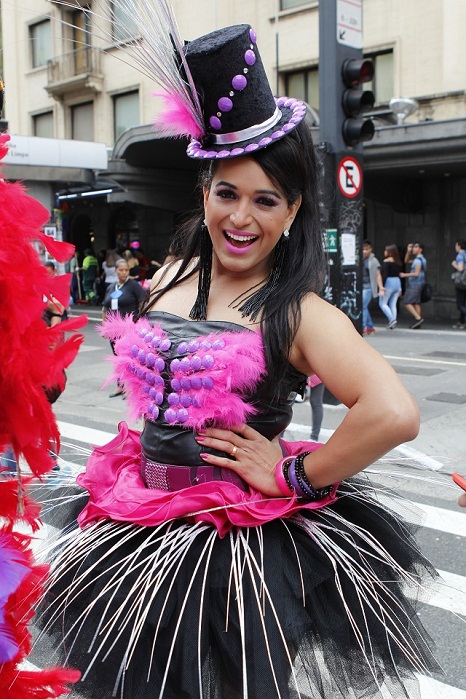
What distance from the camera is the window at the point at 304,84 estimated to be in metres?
20.4

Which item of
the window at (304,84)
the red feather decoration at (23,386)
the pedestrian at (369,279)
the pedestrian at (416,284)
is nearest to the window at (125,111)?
the window at (304,84)

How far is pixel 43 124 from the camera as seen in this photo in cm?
2980

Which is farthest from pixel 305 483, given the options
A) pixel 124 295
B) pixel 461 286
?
pixel 461 286

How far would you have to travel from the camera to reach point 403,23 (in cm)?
1808

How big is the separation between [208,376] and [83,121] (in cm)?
2786

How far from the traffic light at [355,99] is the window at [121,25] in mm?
5767

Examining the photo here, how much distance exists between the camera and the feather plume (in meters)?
1.78

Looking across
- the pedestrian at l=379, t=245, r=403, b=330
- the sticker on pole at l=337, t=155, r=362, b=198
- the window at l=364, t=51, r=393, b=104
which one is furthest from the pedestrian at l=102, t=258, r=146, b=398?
the window at l=364, t=51, r=393, b=104

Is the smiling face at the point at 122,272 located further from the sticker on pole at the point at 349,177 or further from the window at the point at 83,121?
the window at the point at 83,121

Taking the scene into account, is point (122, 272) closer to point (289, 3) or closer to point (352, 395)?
point (352, 395)

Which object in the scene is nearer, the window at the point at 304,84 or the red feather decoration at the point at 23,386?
the red feather decoration at the point at 23,386

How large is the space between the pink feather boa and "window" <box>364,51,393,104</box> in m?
18.3

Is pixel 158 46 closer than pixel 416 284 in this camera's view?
Yes

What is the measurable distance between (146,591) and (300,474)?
474 millimetres
